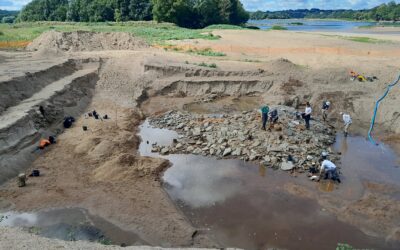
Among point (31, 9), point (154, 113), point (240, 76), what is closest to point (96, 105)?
point (154, 113)

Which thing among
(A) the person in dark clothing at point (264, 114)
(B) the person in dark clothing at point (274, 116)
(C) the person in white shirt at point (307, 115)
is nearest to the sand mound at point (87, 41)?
→ (B) the person in dark clothing at point (274, 116)

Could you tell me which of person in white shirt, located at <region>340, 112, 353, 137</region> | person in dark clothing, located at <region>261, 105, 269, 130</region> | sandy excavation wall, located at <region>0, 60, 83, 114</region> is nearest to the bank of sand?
person in white shirt, located at <region>340, 112, 353, 137</region>

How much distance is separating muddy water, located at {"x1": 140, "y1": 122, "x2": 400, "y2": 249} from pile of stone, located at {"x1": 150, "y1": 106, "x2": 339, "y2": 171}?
0.57m

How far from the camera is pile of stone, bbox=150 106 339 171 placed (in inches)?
587

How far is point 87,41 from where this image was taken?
116 feet

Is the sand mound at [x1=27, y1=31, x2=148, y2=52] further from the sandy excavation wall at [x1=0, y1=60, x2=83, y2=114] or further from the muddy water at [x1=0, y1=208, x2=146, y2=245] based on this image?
the muddy water at [x1=0, y1=208, x2=146, y2=245]

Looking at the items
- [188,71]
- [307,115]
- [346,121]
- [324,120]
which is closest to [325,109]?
[324,120]

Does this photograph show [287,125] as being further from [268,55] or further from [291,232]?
[268,55]

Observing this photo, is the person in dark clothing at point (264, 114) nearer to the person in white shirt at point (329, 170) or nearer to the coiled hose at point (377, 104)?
the person in white shirt at point (329, 170)

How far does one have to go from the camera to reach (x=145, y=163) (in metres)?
14.3

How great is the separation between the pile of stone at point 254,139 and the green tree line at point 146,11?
154 feet

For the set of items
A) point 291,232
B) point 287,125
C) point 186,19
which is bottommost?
point 291,232

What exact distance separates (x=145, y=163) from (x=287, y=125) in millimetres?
7752

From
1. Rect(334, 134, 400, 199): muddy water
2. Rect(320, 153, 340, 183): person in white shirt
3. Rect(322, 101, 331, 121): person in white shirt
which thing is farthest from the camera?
Rect(322, 101, 331, 121): person in white shirt
